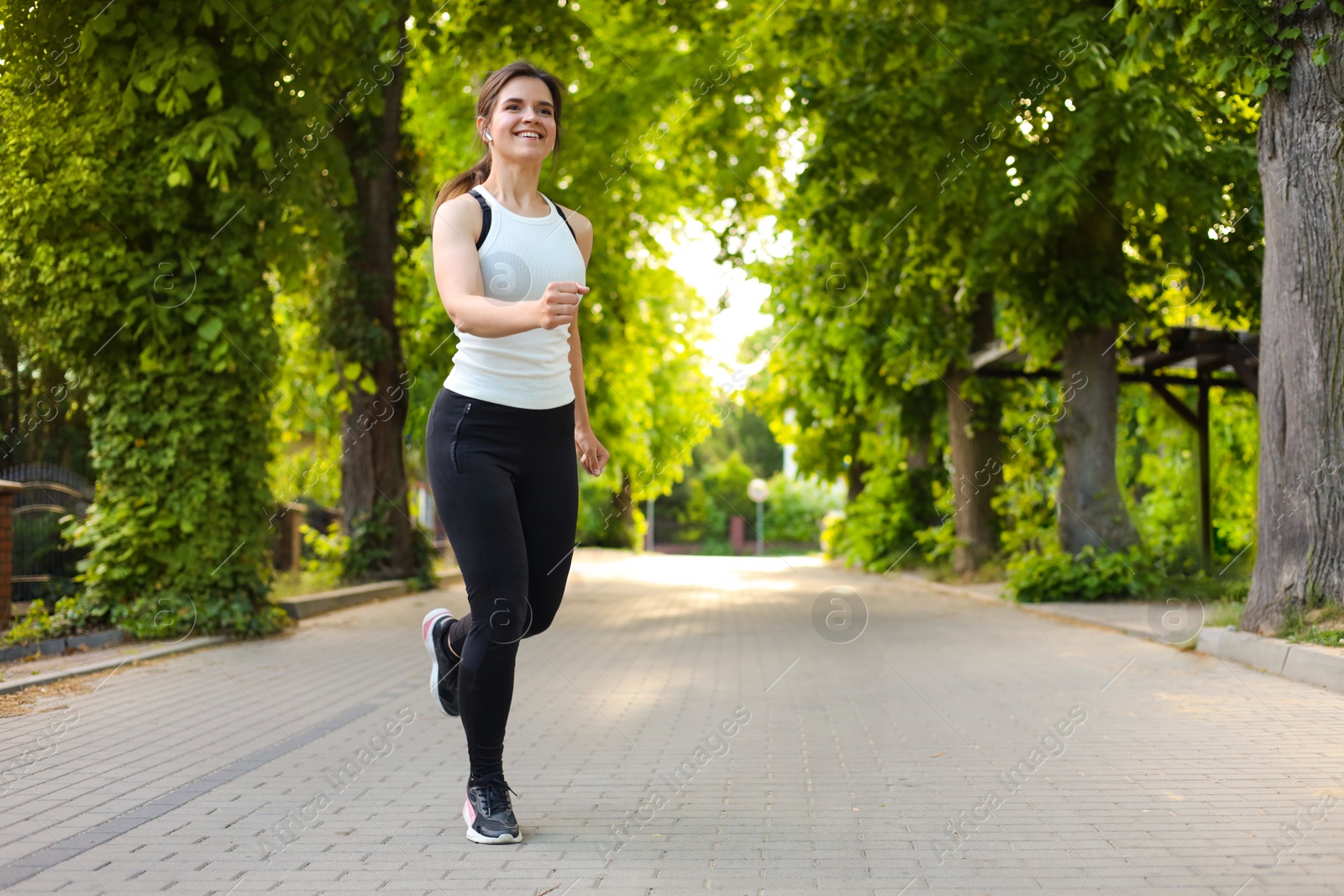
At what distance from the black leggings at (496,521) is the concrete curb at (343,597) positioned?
849 centimetres

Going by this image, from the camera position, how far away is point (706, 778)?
5.17 meters

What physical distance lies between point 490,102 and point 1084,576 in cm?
1145

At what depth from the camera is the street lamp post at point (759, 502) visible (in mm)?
47578

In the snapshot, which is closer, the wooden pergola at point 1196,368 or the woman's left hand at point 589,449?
the woman's left hand at point 589,449

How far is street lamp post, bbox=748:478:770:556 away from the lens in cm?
4758

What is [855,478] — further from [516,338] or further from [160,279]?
[516,338]

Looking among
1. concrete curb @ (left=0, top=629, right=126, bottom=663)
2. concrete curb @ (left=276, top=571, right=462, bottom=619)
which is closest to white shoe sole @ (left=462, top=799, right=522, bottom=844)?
concrete curb @ (left=0, top=629, right=126, bottom=663)

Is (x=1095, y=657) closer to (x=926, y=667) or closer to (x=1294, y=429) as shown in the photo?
(x=926, y=667)

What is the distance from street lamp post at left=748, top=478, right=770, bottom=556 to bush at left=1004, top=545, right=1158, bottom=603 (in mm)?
32445

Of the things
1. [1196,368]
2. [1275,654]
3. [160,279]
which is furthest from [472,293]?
[1196,368]

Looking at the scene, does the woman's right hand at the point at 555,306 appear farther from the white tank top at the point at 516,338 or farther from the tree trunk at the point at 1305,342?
the tree trunk at the point at 1305,342

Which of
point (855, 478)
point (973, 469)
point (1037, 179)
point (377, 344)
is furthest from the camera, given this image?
point (855, 478)

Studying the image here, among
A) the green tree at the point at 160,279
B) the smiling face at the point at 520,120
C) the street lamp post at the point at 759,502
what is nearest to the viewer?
the smiling face at the point at 520,120

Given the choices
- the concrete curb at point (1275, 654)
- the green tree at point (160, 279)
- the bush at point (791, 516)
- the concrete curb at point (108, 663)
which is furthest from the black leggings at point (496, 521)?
the bush at point (791, 516)
